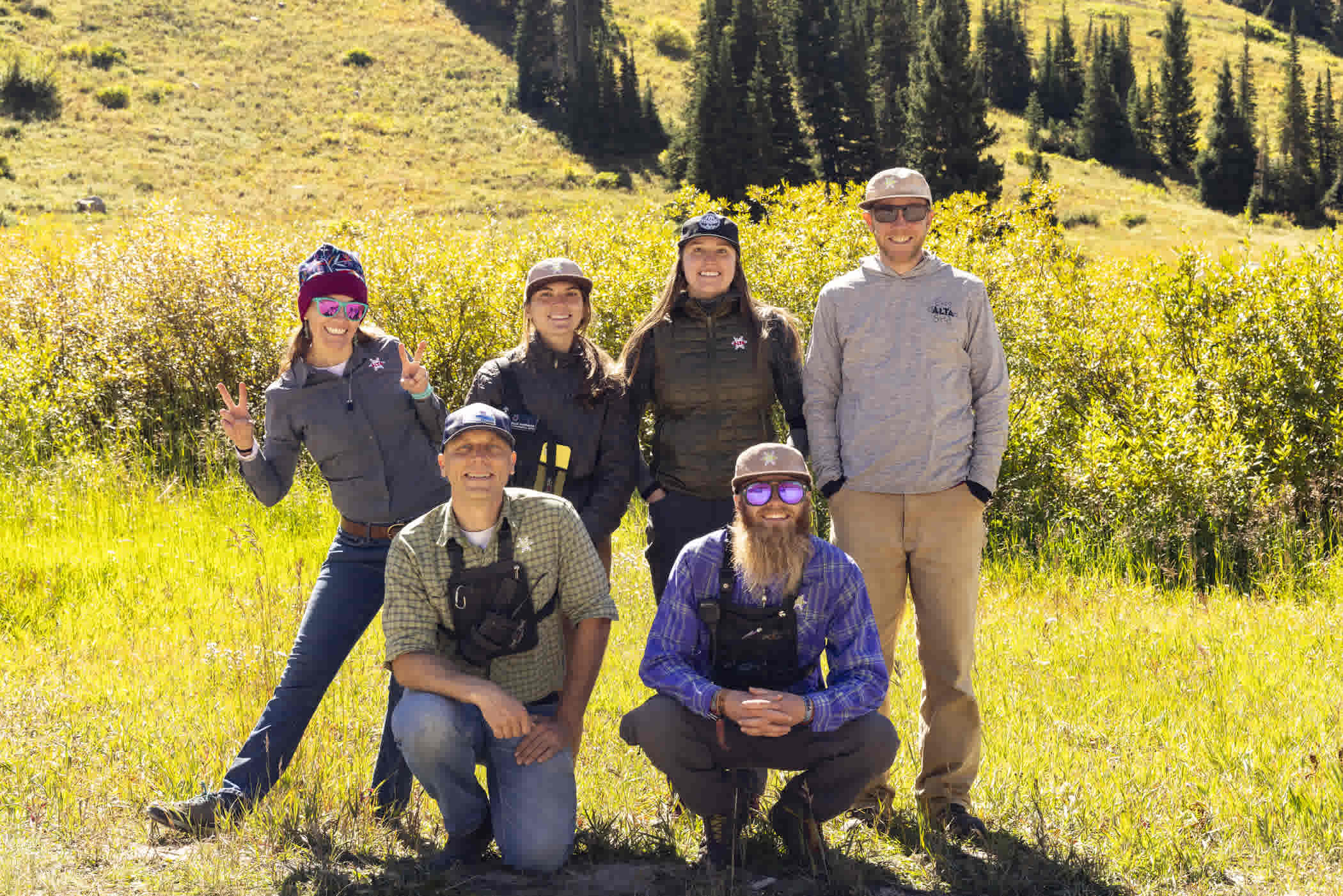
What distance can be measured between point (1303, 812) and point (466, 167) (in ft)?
189

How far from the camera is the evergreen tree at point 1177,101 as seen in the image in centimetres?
7856

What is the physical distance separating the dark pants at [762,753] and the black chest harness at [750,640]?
201mm

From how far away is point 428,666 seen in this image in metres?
3.76

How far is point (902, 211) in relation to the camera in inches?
161

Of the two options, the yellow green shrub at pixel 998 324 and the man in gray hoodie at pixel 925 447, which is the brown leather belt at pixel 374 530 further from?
the yellow green shrub at pixel 998 324

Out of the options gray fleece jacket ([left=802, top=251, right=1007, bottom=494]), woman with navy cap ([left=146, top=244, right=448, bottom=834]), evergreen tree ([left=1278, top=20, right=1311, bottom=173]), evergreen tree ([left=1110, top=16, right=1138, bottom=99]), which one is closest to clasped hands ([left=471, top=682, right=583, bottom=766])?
woman with navy cap ([left=146, top=244, right=448, bottom=834])

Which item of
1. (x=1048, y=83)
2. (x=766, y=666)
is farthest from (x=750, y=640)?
(x=1048, y=83)

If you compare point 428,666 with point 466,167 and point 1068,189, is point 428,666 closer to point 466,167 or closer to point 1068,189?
point 466,167

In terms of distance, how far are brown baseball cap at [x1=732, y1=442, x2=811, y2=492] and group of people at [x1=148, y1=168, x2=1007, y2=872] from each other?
11 mm

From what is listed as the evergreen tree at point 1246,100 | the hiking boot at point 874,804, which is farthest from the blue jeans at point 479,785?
the evergreen tree at point 1246,100

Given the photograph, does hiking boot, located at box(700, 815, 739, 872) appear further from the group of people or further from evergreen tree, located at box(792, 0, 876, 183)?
evergreen tree, located at box(792, 0, 876, 183)

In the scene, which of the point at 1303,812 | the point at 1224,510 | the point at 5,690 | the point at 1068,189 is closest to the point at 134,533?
the point at 5,690

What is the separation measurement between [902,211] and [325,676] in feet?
9.21

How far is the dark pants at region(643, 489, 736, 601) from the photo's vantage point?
4.58 metres
